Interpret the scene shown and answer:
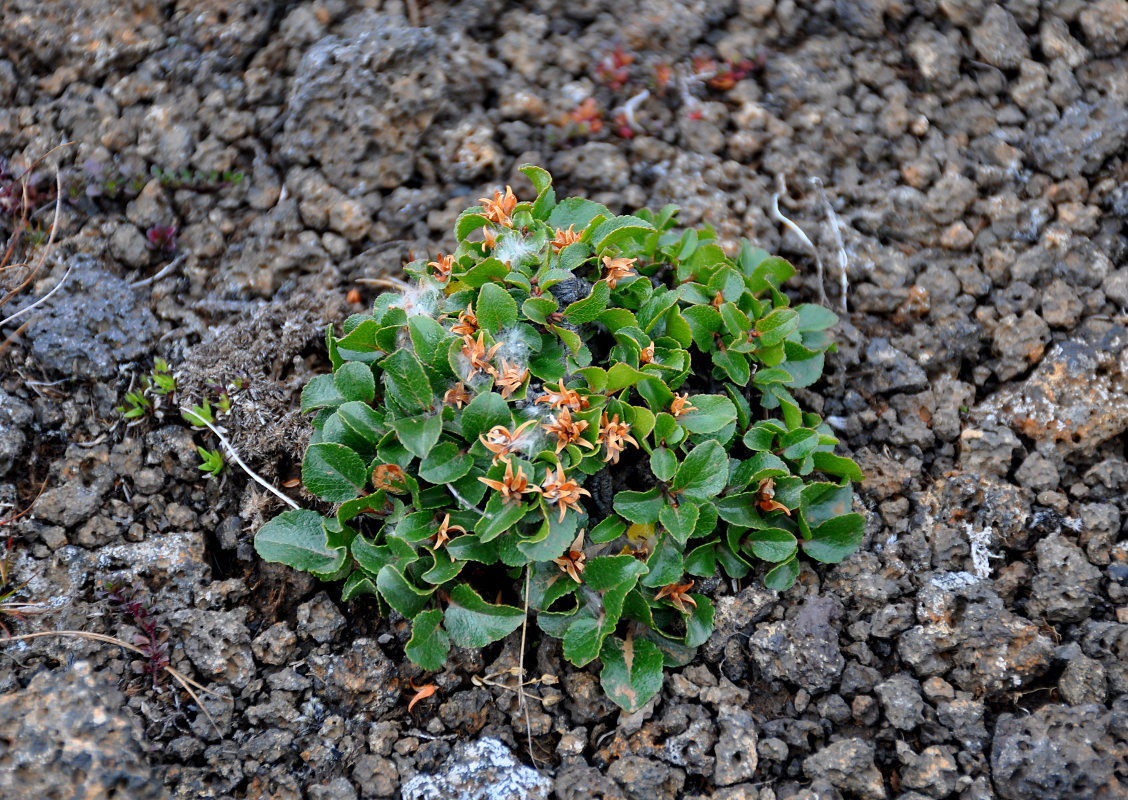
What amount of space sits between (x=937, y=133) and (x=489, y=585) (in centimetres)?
300

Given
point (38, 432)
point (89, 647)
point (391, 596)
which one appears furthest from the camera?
point (38, 432)

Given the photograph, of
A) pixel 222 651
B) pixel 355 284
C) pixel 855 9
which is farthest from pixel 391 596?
pixel 855 9

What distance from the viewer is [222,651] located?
283 centimetres

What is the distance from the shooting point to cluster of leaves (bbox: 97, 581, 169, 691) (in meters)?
2.77

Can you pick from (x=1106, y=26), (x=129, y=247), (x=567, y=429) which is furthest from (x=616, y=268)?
(x=1106, y=26)

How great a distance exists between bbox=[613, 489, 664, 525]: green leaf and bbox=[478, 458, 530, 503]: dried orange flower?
1.12ft

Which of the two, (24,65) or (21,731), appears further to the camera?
(24,65)

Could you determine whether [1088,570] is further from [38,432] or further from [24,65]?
[24,65]

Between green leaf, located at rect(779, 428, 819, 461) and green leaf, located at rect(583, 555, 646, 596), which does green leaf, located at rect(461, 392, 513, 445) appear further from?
green leaf, located at rect(779, 428, 819, 461)

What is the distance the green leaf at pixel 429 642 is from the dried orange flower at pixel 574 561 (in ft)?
1.44

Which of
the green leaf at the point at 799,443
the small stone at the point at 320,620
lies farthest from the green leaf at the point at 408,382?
the green leaf at the point at 799,443

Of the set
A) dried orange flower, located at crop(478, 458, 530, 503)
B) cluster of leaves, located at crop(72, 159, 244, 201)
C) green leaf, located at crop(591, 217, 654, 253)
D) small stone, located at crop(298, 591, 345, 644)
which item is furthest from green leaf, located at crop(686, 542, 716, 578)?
cluster of leaves, located at crop(72, 159, 244, 201)

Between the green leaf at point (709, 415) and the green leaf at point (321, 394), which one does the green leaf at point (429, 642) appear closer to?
the green leaf at point (321, 394)

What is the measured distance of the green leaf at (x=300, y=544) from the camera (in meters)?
2.76
